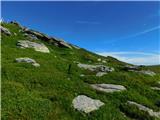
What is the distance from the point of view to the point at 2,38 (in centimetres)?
4784

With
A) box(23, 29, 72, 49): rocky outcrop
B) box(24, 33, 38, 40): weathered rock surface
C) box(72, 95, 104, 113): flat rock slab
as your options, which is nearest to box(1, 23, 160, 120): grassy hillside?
box(72, 95, 104, 113): flat rock slab

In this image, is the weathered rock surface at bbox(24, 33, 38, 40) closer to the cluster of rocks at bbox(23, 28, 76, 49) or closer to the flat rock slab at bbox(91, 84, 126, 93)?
the cluster of rocks at bbox(23, 28, 76, 49)

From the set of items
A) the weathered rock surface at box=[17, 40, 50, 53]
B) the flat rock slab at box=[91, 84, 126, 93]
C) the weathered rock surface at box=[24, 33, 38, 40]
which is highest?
the weathered rock surface at box=[24, 33, 38, 40]

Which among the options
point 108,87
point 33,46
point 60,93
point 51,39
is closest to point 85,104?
point 60,93

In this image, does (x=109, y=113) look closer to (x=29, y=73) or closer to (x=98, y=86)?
(x=98, y=86)

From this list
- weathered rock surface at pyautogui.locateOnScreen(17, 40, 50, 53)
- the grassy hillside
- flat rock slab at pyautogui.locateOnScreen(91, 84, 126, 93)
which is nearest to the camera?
the grassy hillside

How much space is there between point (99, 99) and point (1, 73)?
915 centimetres

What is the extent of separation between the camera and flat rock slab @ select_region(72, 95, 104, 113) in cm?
2047

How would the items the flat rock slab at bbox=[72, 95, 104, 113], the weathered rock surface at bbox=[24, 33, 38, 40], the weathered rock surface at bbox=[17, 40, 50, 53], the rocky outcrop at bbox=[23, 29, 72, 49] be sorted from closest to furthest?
the flat rock slab at bbox=[72, 95, 104, 113] < the weathered rock surface at bbox=[17, 40, 50, 53] < the weathered rock surface at bbox=[24, 33, 38, 40] < the rocky outcrop at bbox=[23, 29, 72, 49]

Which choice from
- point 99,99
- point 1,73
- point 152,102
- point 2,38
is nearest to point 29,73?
point 1,73

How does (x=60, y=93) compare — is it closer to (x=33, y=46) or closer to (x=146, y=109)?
(x=146, y=109)

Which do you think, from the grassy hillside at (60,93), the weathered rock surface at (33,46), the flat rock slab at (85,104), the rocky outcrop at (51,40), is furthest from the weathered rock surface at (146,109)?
the rocky outcrop at (51,40)

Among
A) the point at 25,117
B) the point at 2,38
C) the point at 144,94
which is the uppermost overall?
the point at 2,38

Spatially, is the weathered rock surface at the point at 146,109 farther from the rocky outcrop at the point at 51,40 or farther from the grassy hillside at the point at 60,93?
the rocky outcrop at the point at 51,40
